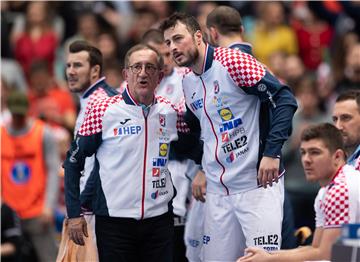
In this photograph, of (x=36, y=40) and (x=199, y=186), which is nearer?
(x=199, y=186)

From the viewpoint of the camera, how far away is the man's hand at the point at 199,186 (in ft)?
31.1

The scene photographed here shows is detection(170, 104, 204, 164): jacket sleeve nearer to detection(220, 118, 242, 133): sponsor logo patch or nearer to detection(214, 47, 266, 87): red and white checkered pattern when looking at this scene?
detection(220, 118, 242, 133): sponsor logo patch

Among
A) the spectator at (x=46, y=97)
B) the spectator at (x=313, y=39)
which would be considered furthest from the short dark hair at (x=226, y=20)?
the spectator at (x=313, y=39)

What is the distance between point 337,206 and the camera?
7.86 metres

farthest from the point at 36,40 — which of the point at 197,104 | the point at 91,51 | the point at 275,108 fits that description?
the point at 275,108

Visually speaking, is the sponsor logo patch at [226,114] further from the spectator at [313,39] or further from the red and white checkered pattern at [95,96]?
the spectator at [313,39]

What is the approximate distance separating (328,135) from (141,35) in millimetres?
7830

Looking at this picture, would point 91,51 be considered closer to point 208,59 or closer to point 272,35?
point 208,59

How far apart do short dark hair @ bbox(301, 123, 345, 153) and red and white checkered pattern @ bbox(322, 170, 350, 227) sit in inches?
25.6

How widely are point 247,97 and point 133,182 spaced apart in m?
1.08

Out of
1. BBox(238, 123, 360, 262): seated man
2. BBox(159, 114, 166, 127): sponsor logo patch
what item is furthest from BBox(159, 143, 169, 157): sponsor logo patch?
BBox(238, 123, 360, 262): seated man

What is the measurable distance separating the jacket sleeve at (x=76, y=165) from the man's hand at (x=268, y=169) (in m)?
1.24

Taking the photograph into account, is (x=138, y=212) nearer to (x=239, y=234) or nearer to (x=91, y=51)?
(x=239, y=234)

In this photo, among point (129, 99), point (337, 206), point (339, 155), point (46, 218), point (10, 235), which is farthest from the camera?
point (46, 218)
